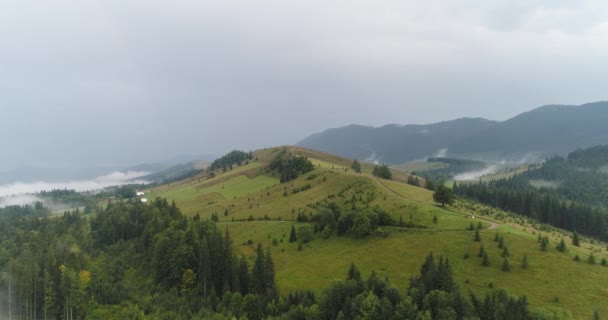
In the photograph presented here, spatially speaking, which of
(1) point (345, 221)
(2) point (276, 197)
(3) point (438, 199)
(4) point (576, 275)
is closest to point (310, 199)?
(2) point (276, 197)

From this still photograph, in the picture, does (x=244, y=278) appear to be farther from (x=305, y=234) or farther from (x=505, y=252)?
(x=505, y=252)

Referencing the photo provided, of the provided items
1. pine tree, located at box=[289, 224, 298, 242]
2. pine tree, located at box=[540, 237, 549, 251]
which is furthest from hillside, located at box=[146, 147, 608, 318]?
pine tree, located at box=[289, 224, 298, 242]

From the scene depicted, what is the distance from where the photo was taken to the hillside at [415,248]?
2918 inches

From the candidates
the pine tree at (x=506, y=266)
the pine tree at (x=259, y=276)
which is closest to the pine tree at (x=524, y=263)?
the pine tree at (x=506, y=266)

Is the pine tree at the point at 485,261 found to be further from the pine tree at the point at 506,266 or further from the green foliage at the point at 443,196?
the green foliage at the point at 443,196

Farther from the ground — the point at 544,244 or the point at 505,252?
the point at 544,244

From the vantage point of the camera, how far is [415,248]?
9725 centimetres

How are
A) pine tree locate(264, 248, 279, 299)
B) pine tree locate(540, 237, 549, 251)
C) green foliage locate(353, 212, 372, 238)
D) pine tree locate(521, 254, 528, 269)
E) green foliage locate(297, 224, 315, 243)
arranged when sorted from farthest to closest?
green foliage locate(297, 224, 315, 243) → green foliage locate(353, 212, 372, 238) → pine tree locate(264, 248, 279, 299) → pine tree locate(540, 237, 549, 251) → pine tree locate(521, 254, 528, 269)

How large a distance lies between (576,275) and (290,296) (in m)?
61.1

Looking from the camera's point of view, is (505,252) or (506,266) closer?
(506,266)

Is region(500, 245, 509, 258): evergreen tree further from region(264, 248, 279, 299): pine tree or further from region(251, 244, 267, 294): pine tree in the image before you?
region(251, 244, 267, 294): pine tree

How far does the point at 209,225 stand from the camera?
122625 millimetres

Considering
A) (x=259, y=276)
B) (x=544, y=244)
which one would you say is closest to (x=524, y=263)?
(x=544, y=244)

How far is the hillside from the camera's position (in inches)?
2918
